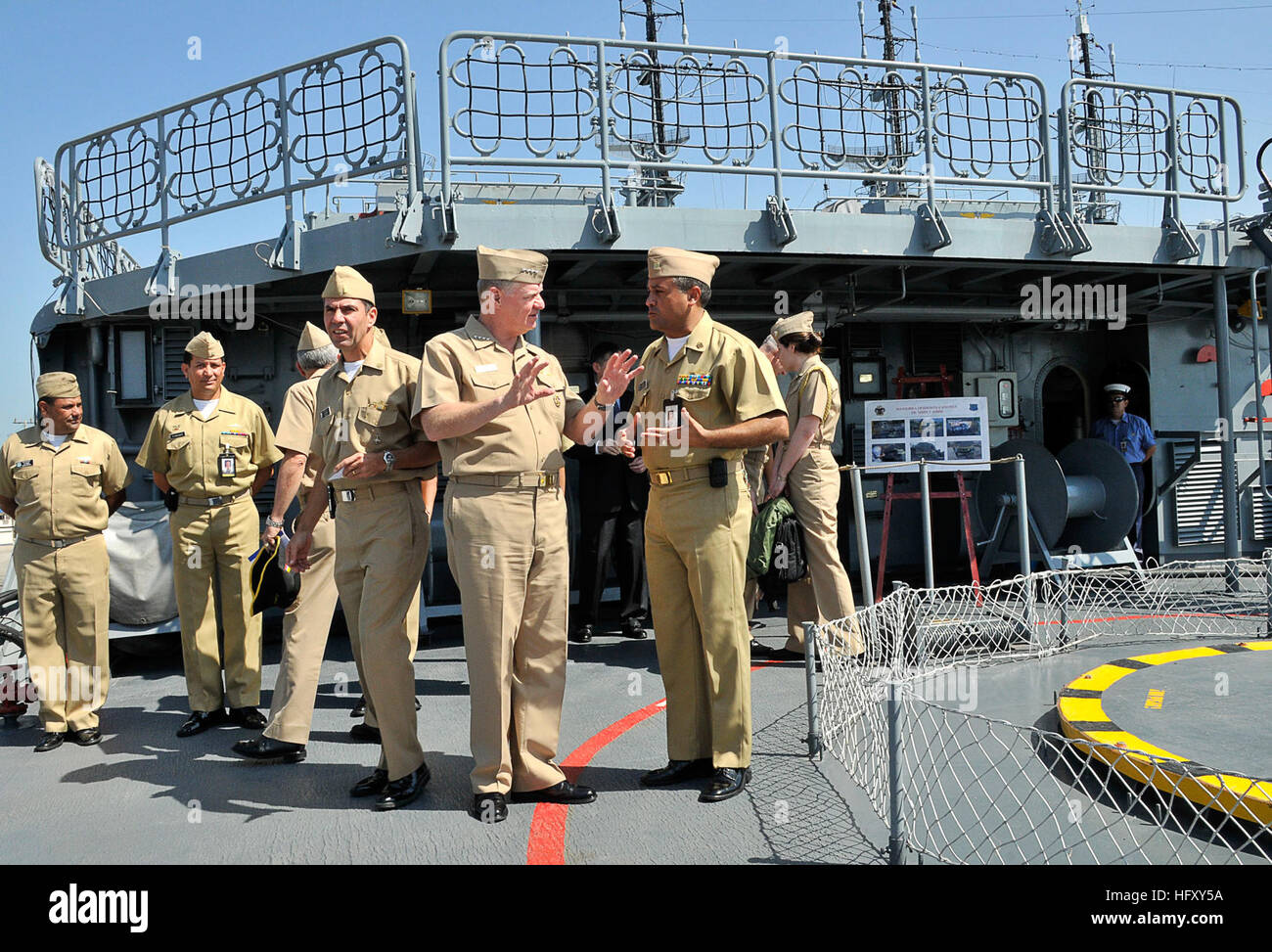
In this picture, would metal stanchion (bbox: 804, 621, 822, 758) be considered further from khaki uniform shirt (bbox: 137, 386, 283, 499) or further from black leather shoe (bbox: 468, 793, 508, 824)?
khaki uniform shirt (bbox: 137, 386, 283, 499)

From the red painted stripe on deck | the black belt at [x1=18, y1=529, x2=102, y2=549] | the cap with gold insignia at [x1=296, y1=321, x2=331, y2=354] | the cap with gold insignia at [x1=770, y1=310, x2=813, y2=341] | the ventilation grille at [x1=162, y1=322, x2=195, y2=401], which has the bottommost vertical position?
the red painted stripe on deck

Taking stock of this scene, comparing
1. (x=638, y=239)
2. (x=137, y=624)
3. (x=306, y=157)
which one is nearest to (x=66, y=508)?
(x=137, y=624)

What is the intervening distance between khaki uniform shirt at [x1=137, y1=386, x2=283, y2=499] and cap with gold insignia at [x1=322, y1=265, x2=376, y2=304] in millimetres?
1521

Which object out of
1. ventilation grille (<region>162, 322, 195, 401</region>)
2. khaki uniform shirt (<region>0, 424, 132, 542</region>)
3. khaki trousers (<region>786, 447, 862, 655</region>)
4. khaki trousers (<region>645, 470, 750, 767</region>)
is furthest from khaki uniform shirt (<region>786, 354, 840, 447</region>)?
ventilation grille (<region>162, 322, 195, 401</region>)

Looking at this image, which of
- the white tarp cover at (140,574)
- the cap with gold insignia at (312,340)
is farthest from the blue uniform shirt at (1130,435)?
the white tarp cover at (140,574)

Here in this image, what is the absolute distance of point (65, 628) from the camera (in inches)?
202

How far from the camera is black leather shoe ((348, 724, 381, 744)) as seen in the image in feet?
15.5

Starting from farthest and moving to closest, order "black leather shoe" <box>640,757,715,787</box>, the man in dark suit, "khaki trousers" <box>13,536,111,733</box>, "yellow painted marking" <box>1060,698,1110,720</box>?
the man in dark suit
"khaki trousers" <box>13,536,111,733</box>
"yellow painted marking" <box>1060,698,1110,720</box>
"black leather shoe" <box>640,757,715,787</box>

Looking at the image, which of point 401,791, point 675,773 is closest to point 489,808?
point 401,791

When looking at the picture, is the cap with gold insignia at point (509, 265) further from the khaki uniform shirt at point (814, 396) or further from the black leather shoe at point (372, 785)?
the khaki uniform shirt at point (814, 396)

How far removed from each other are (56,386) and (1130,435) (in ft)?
29.1


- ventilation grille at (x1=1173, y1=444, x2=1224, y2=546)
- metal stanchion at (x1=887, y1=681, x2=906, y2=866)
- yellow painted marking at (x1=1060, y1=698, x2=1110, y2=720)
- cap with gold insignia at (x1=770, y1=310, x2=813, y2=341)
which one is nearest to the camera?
metal stanchion at (x1=887, y1=681, x2=906, y2=866)

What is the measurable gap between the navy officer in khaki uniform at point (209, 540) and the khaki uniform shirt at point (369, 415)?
1279 mm

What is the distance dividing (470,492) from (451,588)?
4.60m
